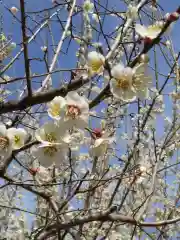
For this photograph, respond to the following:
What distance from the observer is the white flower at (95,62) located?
1.56 meters

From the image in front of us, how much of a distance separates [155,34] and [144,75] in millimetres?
165

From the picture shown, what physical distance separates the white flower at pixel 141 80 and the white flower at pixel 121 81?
2cm

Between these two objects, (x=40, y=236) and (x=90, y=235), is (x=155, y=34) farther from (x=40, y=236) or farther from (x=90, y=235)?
(x=90, y=235)

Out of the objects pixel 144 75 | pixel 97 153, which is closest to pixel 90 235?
pixel 97 153

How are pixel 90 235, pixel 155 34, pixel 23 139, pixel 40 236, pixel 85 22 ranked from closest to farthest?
pixel 155 34 → pixel 23 139 → pixel 40 236 → pixel 90 235 → pixel 85 22

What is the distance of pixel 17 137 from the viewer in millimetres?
1614

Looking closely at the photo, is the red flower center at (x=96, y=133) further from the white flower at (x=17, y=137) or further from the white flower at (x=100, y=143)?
the white flower at (x=17, y=137)

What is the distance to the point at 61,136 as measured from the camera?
1487 mm

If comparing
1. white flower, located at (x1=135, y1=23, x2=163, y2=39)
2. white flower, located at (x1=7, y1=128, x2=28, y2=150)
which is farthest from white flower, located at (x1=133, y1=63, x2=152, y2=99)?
white flower, located at (x1=7, y1=128, x2=28, y2=150)

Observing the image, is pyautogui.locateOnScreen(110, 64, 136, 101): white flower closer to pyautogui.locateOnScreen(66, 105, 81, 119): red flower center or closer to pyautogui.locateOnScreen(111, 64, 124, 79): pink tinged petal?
pyautogui.locateOnScreen(111, 64, 124, 79): pink tinged petal

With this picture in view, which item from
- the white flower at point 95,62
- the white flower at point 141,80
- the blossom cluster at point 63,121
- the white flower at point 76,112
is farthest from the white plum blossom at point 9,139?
the white flower at point 141,80

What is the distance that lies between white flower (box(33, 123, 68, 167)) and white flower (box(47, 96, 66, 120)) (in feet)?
0.13

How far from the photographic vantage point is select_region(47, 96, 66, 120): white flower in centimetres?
151

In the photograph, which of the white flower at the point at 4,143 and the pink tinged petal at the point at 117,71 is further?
the white flower at the point at 4,143
